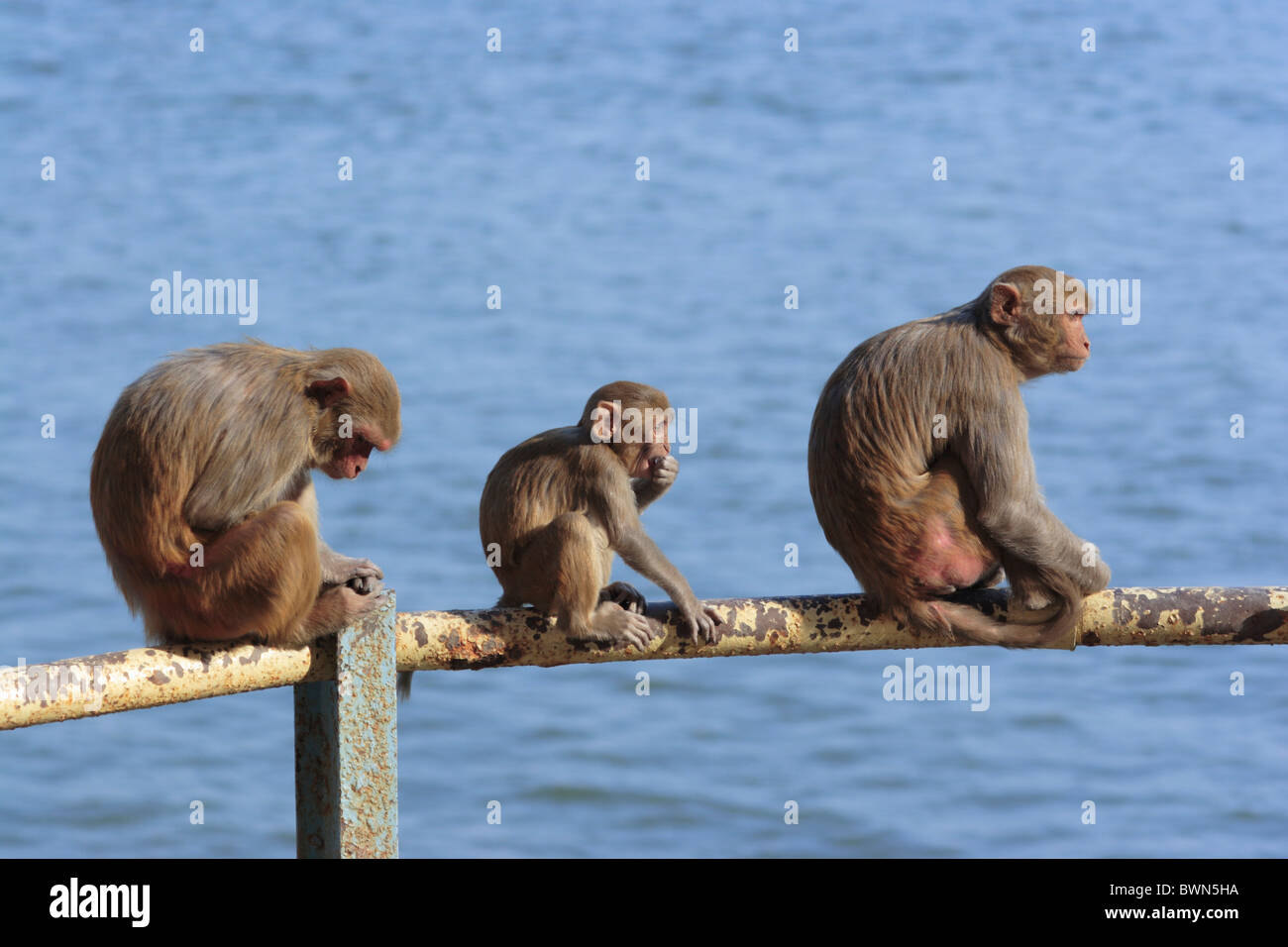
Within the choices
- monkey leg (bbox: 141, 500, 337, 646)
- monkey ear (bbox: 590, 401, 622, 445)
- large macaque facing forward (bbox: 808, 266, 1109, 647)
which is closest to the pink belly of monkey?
large macaque facing forward (bbox: 808, 266, 1109, 647)

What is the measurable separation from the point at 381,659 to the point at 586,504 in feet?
4.16

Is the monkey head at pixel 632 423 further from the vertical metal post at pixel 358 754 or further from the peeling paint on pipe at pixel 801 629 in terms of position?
the vertical metal post at pixel 358 754

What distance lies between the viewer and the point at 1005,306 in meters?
5.38

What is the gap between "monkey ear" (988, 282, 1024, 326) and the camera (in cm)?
537

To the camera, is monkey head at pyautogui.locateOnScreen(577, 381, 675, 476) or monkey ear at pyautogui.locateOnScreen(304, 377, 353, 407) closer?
monkey ear at pyautogui.locateOnScreen(304, 377, 353, 407)

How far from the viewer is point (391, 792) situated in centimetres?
408

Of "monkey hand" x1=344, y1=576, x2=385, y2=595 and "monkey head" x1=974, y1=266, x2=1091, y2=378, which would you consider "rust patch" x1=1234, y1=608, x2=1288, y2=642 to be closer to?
"monkey head" x1=974, y1=266, x2=1091, y2=378

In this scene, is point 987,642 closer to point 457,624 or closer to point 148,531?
point 457,624

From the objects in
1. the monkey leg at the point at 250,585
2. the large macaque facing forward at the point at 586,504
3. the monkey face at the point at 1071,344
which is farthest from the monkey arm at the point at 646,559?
the monkey face at the point at 1071,344

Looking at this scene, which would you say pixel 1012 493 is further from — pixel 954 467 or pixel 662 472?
pixel 662 472

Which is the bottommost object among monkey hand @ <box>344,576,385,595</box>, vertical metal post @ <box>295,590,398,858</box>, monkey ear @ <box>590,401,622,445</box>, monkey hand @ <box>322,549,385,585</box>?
vertical metal post @ <box>295,590,398,858</box>

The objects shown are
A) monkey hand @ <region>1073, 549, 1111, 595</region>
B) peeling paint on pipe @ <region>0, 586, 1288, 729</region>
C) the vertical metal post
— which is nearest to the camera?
peeling paint on pipe @ <region>0, 586, 1288, 729</region>

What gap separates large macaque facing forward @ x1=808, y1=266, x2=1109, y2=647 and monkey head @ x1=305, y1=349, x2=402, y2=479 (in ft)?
4.80

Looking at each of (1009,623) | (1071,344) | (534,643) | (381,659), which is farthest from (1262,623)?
(381,659)
